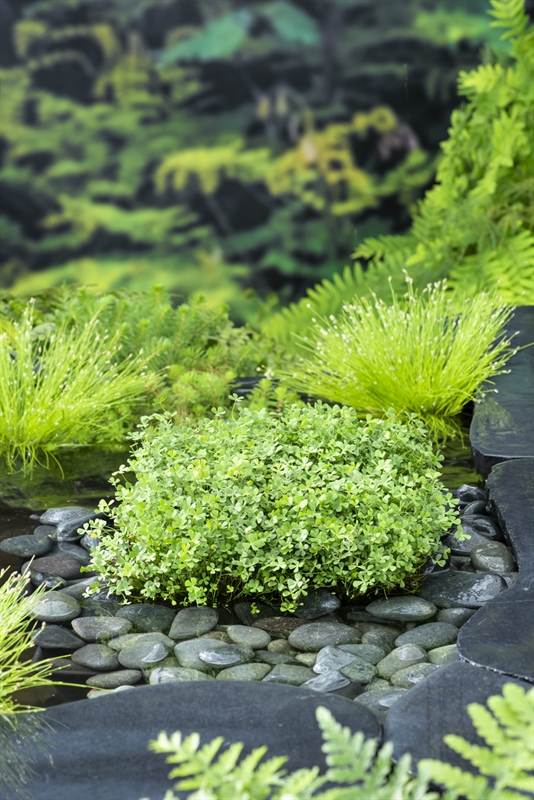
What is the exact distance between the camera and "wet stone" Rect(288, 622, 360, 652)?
2.14 meters

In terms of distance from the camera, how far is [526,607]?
2.00 m

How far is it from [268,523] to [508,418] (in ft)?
4.64

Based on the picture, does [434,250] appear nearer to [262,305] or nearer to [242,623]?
[262,305]

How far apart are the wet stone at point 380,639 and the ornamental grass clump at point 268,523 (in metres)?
0.12

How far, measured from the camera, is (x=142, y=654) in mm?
2098

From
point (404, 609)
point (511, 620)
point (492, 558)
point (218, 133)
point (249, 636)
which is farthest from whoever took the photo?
point (218, 133)

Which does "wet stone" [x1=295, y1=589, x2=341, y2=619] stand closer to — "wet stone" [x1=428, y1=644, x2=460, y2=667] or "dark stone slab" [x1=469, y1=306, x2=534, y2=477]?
"wet stone" [x1=428, y1=644, x2=460, y2=667]

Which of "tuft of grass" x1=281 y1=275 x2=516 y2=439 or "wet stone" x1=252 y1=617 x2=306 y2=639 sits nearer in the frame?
"wet stone" x1=252 y1=617 x2=306 y2=639

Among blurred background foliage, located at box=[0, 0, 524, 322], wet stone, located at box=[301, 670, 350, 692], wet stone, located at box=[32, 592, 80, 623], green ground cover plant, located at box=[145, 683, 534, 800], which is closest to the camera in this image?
green ground cover plant, located at box=[145, 683, 534, 800]

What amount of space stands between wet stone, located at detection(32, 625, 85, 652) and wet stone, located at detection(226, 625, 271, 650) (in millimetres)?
382

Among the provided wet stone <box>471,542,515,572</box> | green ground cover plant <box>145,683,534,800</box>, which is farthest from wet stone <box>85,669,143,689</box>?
wet stone <box>471,542,515,572</box>

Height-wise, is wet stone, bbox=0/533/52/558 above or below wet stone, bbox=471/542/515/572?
above

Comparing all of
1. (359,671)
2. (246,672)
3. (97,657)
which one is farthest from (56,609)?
(359,671)

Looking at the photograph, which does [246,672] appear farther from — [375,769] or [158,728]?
[375,769]
